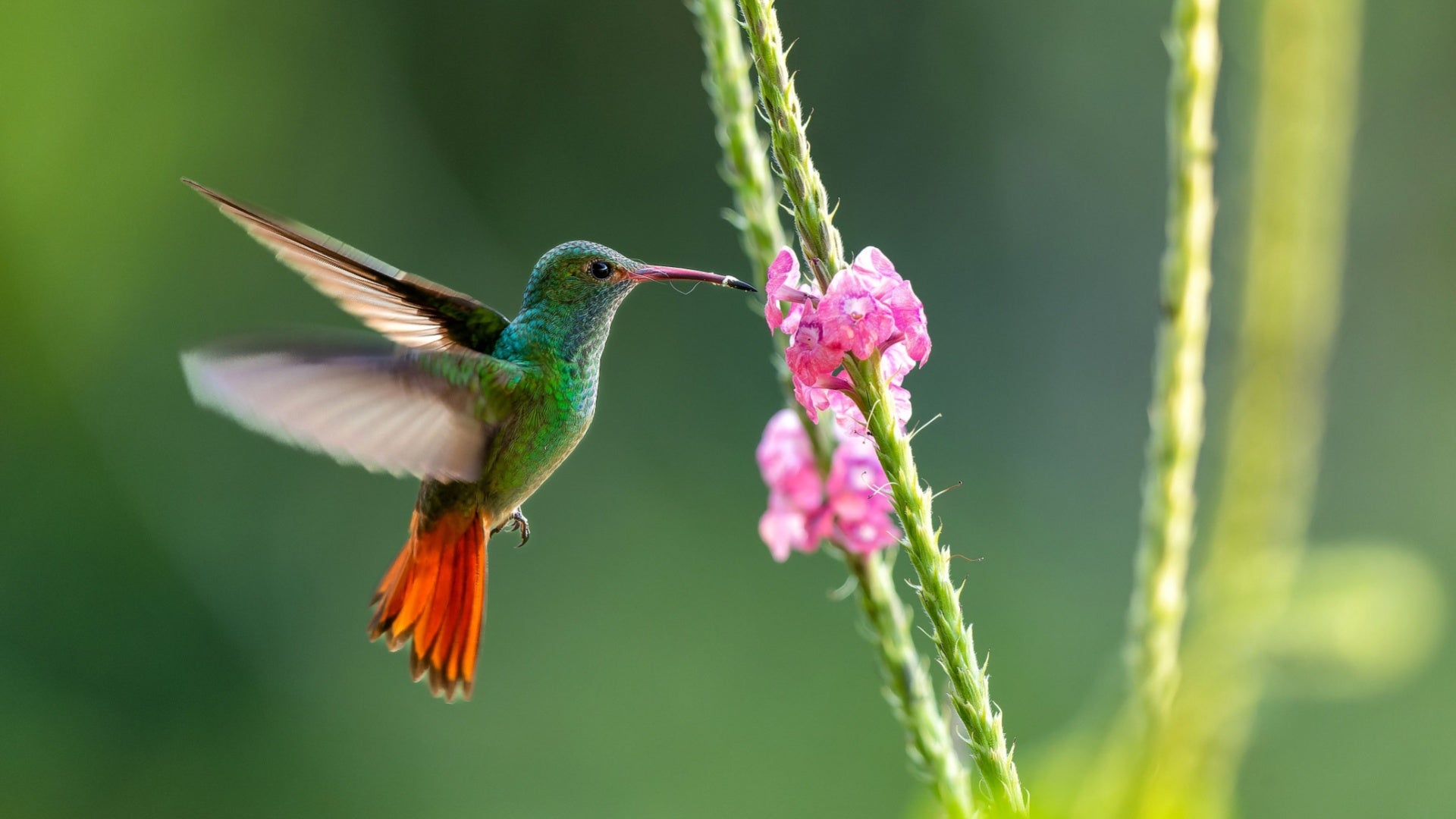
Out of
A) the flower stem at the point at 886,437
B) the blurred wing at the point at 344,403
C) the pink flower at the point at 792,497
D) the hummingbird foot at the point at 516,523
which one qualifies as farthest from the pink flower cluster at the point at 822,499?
the hummingbird foot at the point at 516,523

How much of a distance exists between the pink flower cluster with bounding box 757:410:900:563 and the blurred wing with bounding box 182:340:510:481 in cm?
65

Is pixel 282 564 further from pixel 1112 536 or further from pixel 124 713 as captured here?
pixel 1112 536

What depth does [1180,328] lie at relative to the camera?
4.37 feet

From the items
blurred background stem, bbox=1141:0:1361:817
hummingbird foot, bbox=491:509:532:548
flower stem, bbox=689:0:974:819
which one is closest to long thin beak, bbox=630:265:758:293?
flower stem, bbox=689:0:974:819

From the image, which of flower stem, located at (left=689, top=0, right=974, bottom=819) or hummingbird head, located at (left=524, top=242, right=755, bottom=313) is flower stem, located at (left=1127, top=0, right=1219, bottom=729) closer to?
flower stem, located at (left=689, top=0, right=974, bottom=819)

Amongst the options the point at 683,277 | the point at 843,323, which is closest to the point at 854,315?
the point at 843,323

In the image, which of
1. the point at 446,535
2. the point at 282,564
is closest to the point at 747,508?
the point at 282,564

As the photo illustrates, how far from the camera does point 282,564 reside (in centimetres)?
786

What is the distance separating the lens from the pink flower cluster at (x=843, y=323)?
1353 millimetres

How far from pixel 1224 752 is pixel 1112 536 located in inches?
272

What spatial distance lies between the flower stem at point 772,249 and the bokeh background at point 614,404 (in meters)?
5.67

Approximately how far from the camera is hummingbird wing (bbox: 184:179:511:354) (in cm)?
206

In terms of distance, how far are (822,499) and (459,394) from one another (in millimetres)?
865

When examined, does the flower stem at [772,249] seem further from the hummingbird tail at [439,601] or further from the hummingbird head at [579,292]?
the hummingbird tail at [439,601]
